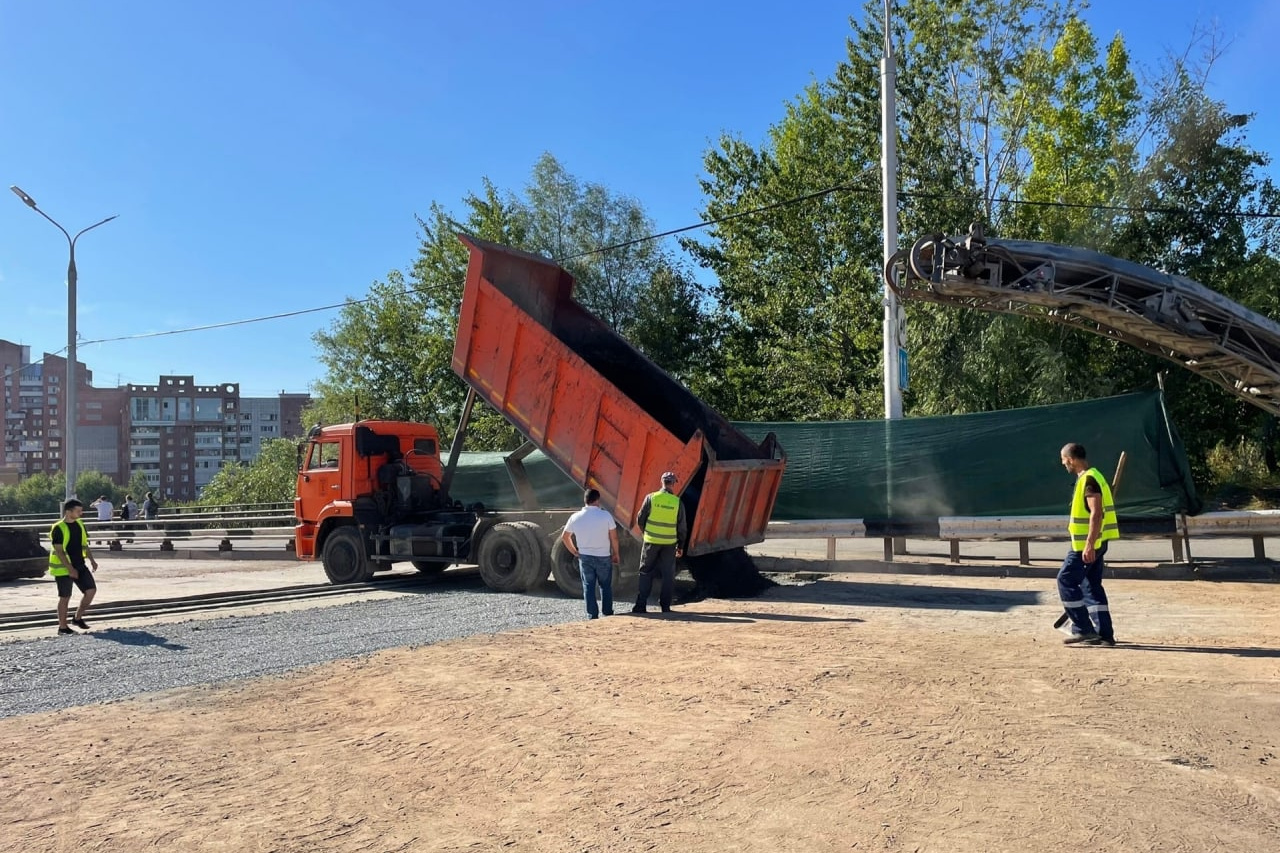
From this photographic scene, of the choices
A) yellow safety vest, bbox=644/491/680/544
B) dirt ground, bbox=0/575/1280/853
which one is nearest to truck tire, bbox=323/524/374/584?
yellow safety vest, bbox=644/491/680/544

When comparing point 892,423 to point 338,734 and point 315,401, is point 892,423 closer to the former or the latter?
point 338,734

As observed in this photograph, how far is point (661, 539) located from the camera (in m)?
10.2

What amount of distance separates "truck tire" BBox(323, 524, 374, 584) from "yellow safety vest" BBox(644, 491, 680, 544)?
19.4ft

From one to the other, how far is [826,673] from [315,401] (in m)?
42.1

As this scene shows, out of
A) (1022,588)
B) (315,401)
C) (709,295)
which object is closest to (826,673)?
(1022,588)

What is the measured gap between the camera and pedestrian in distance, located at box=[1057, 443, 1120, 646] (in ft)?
25.6

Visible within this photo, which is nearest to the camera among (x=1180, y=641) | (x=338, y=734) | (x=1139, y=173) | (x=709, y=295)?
(x=338, y=734)

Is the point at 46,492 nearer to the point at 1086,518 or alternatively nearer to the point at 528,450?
the point at 528,450

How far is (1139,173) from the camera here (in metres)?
22.8

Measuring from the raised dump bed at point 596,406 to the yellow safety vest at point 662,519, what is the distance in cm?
79

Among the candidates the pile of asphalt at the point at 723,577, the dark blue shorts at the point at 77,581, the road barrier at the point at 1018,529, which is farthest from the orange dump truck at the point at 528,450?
the dark blue shorts at the point at 77,581

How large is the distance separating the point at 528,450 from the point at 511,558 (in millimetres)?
1878

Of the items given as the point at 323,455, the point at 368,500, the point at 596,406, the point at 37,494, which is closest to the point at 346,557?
the point at 368,500

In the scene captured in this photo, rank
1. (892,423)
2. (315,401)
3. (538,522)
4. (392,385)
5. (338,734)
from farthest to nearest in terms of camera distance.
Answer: (315,401), (392,385), (892,423), (538,522), (338,734)
